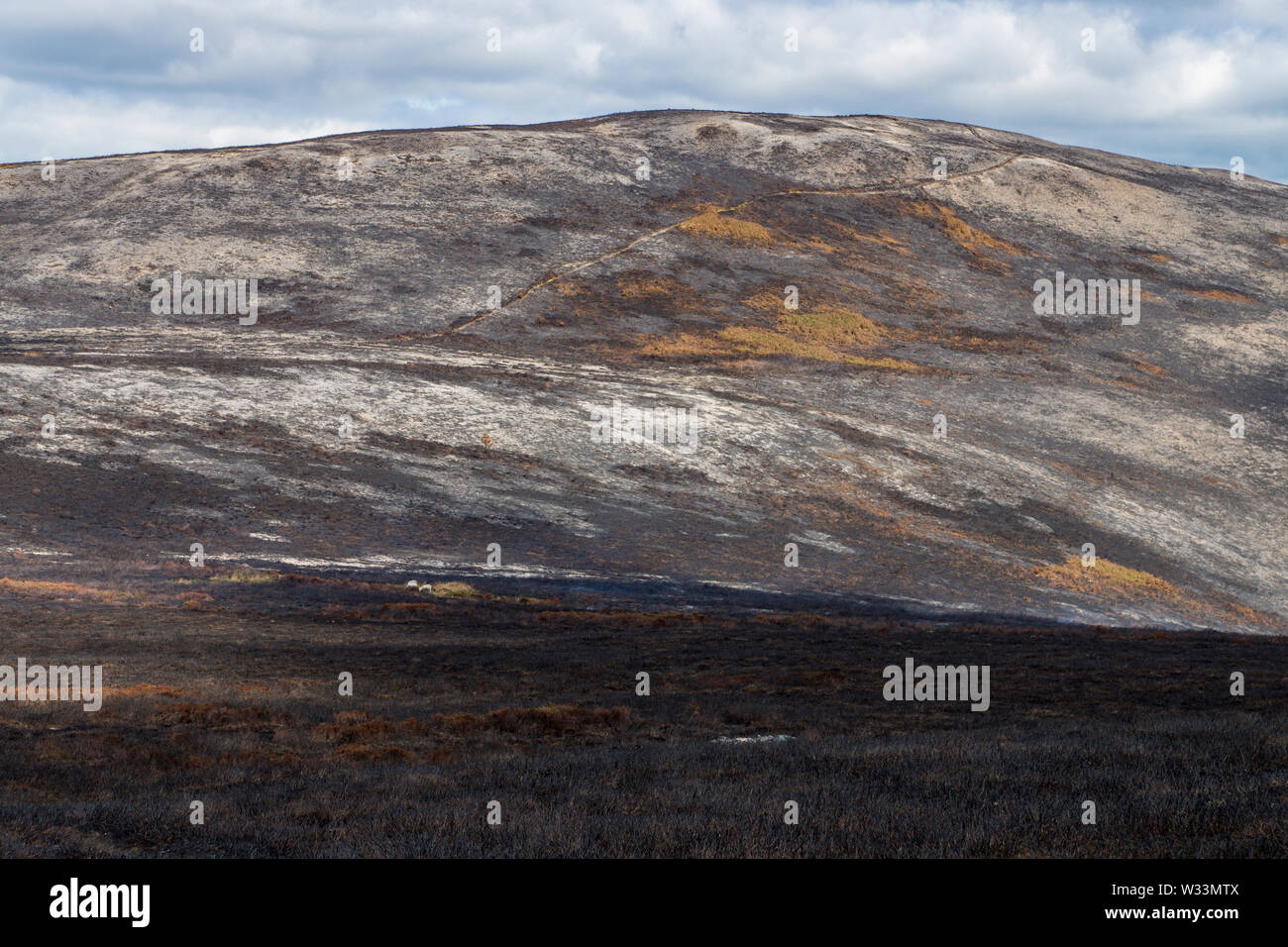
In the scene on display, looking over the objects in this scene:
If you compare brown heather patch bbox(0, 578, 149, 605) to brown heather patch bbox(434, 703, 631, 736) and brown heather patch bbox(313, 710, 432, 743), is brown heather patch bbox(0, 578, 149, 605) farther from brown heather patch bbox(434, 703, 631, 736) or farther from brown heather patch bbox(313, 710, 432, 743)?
brown heather patch bbox(434, 703, 631, 736)

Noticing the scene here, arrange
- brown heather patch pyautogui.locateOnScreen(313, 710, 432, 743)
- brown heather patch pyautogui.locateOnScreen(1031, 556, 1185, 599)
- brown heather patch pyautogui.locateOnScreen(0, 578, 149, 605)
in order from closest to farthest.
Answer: brown heather patch pyautogui.locateOnScreen(313, 710, 432, 743) < brown heather patch pyautogui.locateOnScreen(0, 578, 149, 605) < brown heather patch pyautogui.locateOnScreen(1031, 556, 1185, 599)

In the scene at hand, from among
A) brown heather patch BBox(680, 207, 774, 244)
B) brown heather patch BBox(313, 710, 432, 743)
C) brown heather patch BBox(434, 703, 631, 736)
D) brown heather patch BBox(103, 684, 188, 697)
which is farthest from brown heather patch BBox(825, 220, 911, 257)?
brown heather patch BBox(313, 710, 432, 743)

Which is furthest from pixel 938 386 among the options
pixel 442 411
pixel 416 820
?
pixel 416 820

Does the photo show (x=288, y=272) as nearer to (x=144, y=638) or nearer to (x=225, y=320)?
(x=225, y=320)

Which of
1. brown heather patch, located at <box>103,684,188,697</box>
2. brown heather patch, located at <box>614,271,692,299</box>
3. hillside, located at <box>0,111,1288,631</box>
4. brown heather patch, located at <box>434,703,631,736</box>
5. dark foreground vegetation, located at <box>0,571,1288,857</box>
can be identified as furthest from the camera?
brown heather patch, located at <box>614,271,692,299</box>

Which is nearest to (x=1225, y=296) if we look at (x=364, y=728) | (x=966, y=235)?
(x=966, y=235)

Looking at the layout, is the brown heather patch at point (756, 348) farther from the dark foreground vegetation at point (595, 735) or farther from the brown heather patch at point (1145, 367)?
the dark foreground vegetation at point (595, 735)
